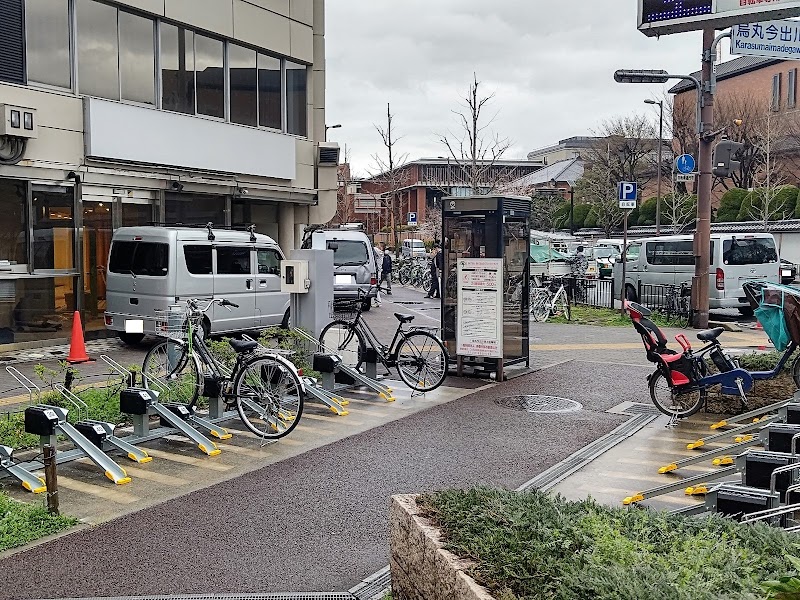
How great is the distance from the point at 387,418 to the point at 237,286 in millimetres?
6610

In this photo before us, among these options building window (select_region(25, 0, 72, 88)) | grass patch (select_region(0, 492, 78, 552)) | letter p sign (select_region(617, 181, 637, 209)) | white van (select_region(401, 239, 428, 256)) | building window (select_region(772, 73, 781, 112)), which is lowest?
grass patch (select_region(0, 492, 78, 552))

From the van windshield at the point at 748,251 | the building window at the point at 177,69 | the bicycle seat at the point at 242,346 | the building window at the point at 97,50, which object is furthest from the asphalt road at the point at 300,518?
the van windshield at the point at 748,251

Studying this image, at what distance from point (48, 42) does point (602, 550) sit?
1410 cm

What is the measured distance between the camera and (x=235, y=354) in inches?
365

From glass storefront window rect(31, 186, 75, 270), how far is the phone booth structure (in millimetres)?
7170

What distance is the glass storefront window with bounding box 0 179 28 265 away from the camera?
45.2 feet

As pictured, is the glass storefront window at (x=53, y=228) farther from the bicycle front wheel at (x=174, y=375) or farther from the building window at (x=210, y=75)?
the bicycle front wheel at (x=174, y=375)

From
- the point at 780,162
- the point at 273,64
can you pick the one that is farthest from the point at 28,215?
the point at 780,162

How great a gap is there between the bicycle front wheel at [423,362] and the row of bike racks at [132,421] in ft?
3.43

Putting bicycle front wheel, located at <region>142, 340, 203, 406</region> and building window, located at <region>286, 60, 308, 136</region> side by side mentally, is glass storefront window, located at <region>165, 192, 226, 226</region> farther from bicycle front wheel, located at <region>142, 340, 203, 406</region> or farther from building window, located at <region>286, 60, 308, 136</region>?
bicycle front wheel, located at <region>142, 340, 203, 406</region>

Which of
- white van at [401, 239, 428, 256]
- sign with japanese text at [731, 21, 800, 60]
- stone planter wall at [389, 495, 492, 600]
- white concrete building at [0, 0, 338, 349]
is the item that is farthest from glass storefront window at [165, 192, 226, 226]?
white van at [401, 239, 428, 256]

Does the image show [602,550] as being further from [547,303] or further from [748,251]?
[748,251]

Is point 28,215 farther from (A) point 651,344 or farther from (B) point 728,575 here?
(B) point 728,575

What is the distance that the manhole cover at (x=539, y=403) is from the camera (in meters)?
9.84
